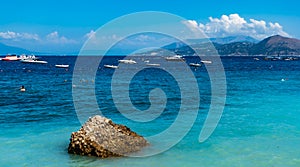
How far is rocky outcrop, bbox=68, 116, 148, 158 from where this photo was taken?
16.6 meters

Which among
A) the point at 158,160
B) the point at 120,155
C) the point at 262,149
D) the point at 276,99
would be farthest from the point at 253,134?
the point at 276,99

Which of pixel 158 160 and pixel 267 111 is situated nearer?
pixel 158 160

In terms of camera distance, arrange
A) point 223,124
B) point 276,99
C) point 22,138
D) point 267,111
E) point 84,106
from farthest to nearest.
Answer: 1. point 276,99
2. point 84,106
3. point 267,111
4. point 223,124
5. point 22,138

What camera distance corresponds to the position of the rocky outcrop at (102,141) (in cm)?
1661

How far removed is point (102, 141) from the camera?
1680 centimetres

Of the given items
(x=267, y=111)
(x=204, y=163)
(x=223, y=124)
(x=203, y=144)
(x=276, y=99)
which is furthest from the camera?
(x=276, y=99)

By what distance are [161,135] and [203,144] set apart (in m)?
3.09

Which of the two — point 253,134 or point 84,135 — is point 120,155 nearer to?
point 84,135

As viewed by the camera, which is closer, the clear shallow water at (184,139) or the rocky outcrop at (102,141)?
the clear shallow water at (184,139)

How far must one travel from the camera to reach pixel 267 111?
96.2 ft

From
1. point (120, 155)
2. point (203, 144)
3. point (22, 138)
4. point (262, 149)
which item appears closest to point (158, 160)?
point (120, 155)

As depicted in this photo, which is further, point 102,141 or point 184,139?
point 184,139

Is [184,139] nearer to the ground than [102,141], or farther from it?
nearer to the ground

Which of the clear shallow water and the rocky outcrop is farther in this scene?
the rocky outcrop
